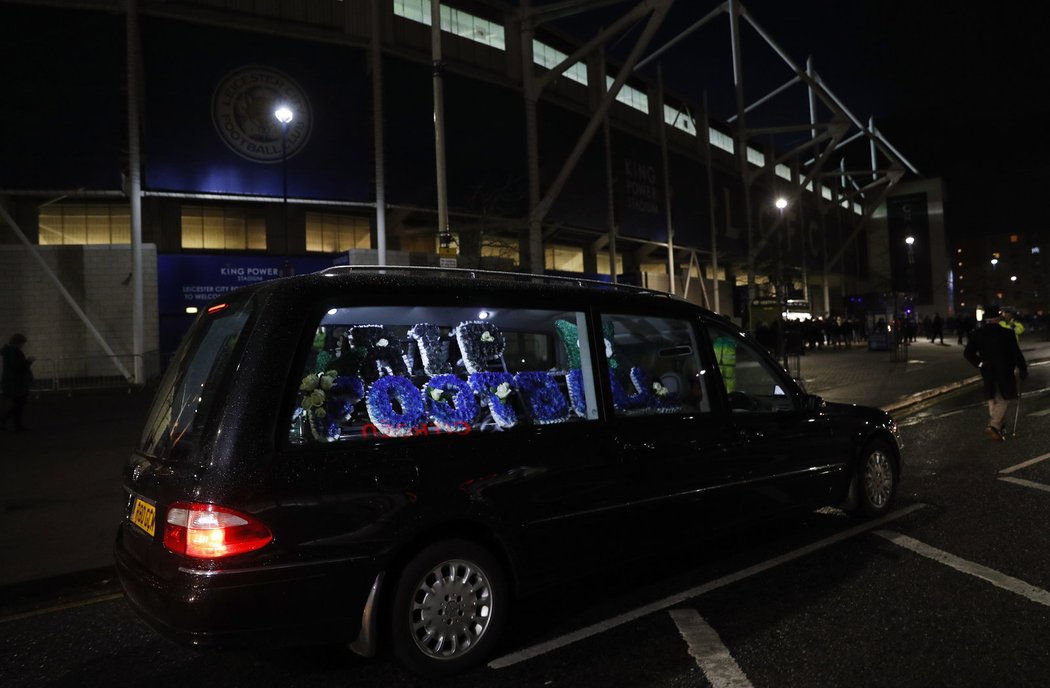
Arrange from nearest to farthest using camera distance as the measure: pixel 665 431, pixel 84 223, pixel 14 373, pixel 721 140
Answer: pixel 665 431 < pixel 14 373 < pixel 84 223 < pixel 721 140

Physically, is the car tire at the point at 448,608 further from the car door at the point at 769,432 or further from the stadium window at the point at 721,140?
the stadium window at the point at 721,140

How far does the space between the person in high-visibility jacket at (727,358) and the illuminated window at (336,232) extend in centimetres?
2373

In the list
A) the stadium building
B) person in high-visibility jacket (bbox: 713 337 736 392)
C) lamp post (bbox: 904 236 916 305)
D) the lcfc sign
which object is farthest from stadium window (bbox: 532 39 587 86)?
lamp post (bbox: 904 236 916 305)

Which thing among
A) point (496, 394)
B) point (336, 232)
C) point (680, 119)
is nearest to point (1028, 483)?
point (496, 394)

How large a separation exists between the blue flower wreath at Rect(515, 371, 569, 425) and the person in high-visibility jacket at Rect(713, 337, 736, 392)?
126 centimetres

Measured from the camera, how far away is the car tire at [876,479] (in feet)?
17.1

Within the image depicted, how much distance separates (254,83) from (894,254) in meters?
75.9

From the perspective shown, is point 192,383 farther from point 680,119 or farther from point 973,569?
point 680,119

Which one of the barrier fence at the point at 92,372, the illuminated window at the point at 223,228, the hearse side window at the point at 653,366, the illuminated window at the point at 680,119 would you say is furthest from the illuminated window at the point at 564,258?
the hearse side window at the point at 653,366

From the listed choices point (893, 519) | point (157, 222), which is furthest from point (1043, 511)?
point (157, 222)

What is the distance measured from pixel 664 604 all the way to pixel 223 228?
82.1ft

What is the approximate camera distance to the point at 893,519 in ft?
17.4

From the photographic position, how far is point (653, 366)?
4.14m

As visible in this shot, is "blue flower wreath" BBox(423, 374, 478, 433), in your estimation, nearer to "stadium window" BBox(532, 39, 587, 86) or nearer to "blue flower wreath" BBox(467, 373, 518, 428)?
"blue flower wreath" BBox(467, 373, 518, 428)
